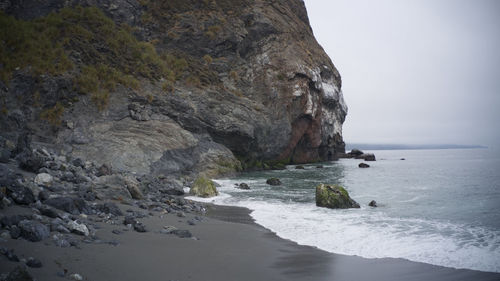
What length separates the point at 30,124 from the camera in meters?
20.6

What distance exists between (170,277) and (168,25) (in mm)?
42417

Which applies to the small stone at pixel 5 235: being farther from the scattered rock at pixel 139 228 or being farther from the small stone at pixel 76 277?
the scattered rock at pixel 139 228

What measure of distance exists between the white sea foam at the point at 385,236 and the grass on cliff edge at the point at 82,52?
19695mm

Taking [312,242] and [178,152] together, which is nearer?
[312,242]

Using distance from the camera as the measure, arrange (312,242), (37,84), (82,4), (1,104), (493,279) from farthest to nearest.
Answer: (82,4) < (37,84) < (1,104) < (312,242) < (493,279)

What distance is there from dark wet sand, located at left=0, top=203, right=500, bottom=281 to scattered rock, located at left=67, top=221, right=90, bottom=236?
0.34m

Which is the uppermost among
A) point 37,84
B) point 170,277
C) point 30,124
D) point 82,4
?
point 82,4

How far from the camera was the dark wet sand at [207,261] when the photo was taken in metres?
4.32

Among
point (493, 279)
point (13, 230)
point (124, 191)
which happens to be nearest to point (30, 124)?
point (124, 191)

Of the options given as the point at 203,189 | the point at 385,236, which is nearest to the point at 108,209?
the point at 385,236

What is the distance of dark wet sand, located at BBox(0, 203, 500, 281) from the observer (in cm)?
432

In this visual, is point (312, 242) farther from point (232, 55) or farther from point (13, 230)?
point (232, 55)

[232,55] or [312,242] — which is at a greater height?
[232,55]

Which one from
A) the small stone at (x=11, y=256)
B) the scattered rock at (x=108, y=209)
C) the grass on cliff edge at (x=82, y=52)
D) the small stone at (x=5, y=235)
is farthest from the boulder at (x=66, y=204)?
the grass on cliff edge at (x=82, y=52)
